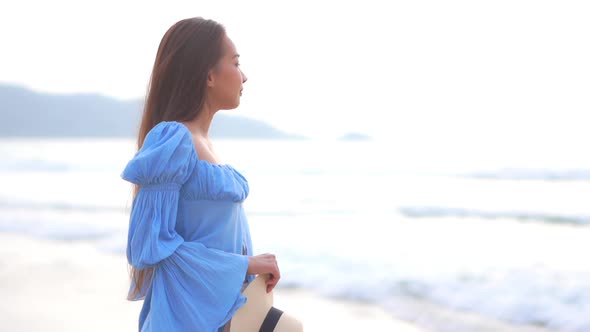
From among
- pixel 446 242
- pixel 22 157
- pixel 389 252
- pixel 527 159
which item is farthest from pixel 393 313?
pixel 22 157

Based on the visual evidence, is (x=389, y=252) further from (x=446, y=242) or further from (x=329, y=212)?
(x=329, y=212)

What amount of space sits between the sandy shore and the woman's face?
2.95m

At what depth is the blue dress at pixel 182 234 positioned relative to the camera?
5.48ft

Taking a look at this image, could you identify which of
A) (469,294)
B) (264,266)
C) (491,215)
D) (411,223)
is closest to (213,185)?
(264,266)

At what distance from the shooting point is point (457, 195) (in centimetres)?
1265

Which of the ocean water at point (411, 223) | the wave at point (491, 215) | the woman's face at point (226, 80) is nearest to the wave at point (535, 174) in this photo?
the ocean water at point (411, 223)

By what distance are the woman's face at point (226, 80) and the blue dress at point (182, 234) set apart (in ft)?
0.49

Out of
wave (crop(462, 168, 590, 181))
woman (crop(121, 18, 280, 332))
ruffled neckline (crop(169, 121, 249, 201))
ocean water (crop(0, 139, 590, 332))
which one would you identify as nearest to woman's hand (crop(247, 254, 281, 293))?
woman (crop(121, 18, 280, 332))

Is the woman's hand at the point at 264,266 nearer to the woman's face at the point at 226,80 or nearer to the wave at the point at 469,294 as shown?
the woman's face at the point at 226,80

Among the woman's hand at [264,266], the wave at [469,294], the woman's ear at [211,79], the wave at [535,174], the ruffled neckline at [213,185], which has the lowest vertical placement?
the wave at [469,294]

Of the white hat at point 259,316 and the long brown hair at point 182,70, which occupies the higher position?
the long brown hair at point 182,70

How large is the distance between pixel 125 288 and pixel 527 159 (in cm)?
1251

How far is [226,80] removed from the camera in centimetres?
183

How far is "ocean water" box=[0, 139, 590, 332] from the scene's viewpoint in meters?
5.88
